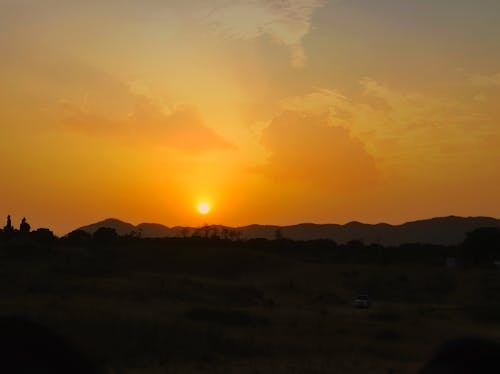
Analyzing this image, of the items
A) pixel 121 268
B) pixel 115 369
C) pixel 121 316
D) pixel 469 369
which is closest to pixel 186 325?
pixel 121 316

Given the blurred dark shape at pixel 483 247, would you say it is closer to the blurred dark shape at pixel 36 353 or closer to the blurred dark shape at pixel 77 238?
the blurred dark shape at pixel 77 238

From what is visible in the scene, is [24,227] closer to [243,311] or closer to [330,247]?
[330,247]

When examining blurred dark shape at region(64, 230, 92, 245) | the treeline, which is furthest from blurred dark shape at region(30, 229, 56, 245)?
blurred dark shape at region(64, 230, 92, 245)

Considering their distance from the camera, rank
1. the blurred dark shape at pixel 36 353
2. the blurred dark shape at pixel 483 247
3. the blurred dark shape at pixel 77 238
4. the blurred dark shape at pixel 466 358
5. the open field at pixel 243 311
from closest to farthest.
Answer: the blurred dark shape at pixel 36 353
the blurred dark shape at pixel 466 358
the open field at pixel 243 311
the blurred dark shape at pixel 483 247
the blurred dark shape at pixel 77 238

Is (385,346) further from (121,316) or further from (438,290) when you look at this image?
(438,290)

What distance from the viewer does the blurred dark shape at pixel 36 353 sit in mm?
6523

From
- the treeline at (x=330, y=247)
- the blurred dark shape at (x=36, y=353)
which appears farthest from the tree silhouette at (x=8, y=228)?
the blurred dark shape at (x=36, y=353)

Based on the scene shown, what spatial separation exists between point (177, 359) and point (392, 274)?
60142 mm

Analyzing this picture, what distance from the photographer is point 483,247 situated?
105m

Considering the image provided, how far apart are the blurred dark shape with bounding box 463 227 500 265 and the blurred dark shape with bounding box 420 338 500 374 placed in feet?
330

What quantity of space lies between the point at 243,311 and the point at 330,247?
86.8m

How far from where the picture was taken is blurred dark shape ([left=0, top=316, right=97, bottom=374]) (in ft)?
21.4

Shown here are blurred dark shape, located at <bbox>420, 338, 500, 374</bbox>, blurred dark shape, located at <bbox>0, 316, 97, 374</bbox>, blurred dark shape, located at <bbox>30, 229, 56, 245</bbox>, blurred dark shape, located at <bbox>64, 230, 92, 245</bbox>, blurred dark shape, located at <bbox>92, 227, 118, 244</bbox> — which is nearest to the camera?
blurred dark shape, located at <bbox>0, 316, 97, 374</bbox>

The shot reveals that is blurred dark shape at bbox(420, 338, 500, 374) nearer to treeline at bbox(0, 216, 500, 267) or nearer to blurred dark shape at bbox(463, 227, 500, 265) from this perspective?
treeline at bbox(0, 216, 500, 267)
